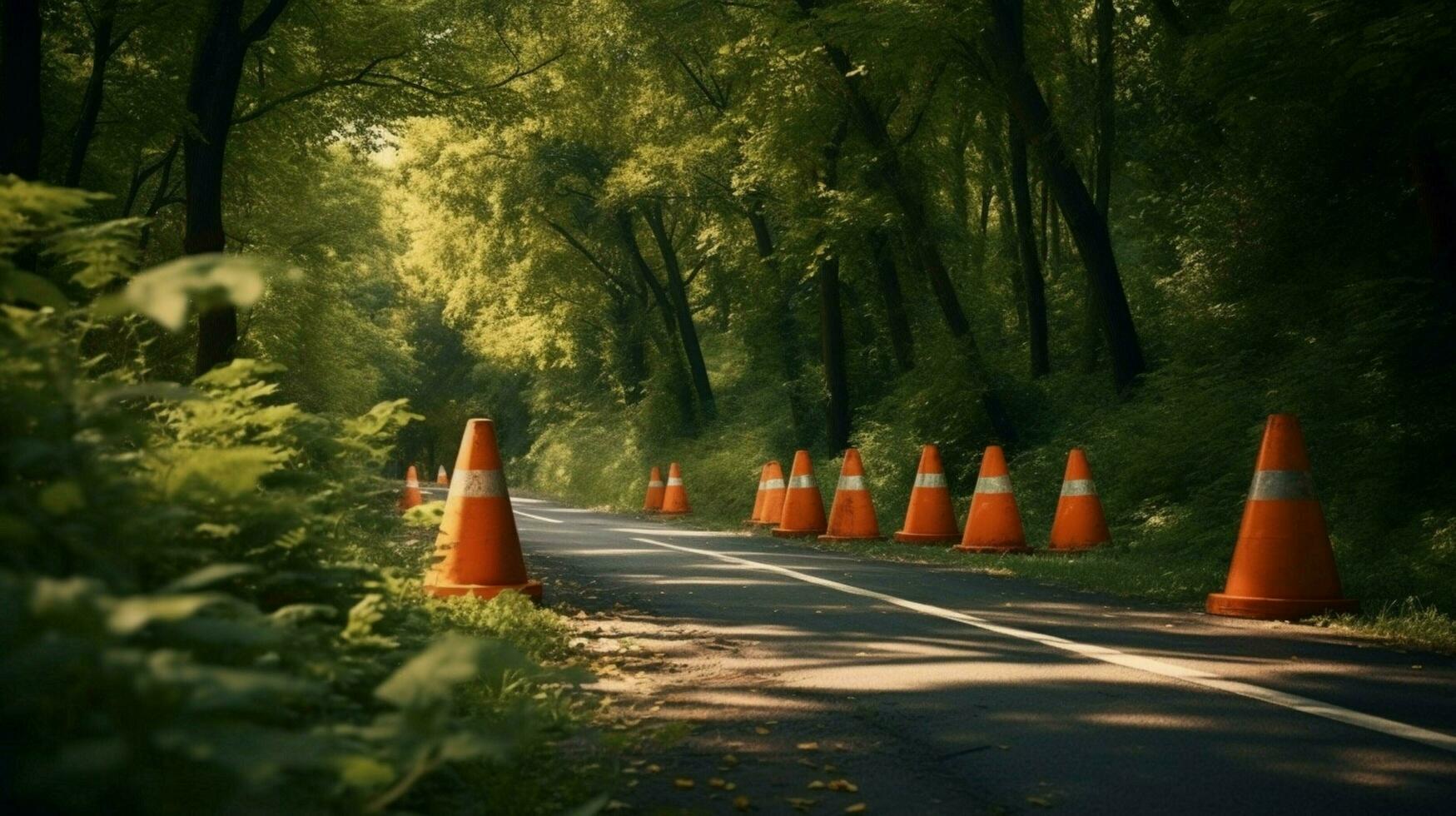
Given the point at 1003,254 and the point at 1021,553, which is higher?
the point at 1003,254

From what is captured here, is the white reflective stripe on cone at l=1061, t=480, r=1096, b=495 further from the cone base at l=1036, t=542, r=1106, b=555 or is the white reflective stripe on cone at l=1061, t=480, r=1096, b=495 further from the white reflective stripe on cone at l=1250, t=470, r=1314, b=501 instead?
the white reflective stripe on cone at l=1250, t=470, r=1314, b=501

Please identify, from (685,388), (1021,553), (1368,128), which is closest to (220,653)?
(1021,553)

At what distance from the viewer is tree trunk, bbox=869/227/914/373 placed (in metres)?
25.3

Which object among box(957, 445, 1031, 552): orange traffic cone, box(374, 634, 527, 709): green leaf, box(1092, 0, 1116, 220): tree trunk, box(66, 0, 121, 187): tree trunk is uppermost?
box(1092, 0, 1116, 220): tree trunk

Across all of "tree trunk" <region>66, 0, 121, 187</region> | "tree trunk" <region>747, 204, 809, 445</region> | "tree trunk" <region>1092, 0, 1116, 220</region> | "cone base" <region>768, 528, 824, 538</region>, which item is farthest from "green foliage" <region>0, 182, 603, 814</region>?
"tree trunk" <region>747, 204, 809, 445</region>

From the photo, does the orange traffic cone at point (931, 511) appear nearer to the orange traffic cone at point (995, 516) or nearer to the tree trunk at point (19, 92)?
the orange traffic cone at point (995, 516)

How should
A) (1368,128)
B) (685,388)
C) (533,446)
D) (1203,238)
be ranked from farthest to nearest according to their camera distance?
(533,446) → (685,388) → (1203,238) → (1368,128)

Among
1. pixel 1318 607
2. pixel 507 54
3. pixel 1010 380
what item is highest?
pixel 507 54

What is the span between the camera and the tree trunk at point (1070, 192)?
18.4 m

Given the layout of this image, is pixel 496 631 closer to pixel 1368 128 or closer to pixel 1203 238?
pixel 1368 128

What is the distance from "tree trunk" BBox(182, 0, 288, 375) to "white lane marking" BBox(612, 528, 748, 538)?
7.13 metres

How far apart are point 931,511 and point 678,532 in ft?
17.2

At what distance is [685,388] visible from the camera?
3847cm

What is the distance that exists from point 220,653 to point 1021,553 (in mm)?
12174
